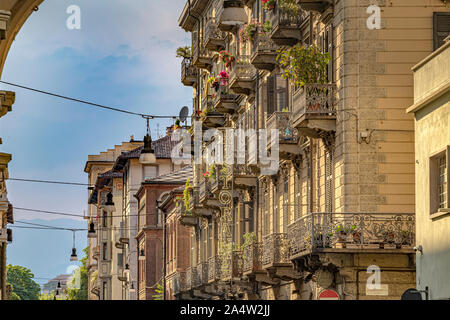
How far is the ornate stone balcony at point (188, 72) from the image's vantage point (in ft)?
190

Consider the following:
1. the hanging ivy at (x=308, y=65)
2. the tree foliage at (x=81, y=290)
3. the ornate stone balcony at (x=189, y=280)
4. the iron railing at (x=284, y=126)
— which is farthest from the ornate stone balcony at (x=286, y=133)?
the tree foliage at (x=81, y=290)

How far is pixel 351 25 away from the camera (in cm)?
2967

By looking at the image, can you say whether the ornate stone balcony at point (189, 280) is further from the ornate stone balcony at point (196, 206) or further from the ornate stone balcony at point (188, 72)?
the ornate stone balcony at point (188, 72)

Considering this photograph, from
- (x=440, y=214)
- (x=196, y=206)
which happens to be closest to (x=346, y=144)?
(x=440, y=214)

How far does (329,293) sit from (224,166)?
1967cm

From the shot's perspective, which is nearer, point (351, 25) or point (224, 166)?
point (351, 25)

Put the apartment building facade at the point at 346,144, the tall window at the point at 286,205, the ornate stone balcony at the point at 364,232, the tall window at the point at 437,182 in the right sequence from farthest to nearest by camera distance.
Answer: the tall window at the point at 286,205 → the apartment building facade at the point at 346,144 → the ornate stone balcony at the point at 364,232 → the tall window at the point at 437,182

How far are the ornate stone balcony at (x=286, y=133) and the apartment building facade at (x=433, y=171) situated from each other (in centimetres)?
803

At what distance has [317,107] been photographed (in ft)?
99.3

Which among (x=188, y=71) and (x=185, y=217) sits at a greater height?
(x=188, y=71)

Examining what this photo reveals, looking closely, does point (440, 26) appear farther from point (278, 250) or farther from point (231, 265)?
point (231, 265)

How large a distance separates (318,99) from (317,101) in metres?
0.06
